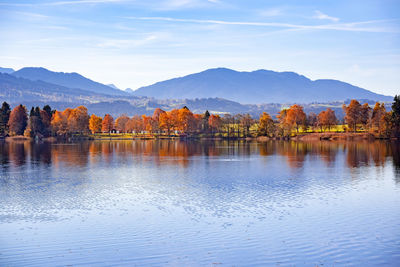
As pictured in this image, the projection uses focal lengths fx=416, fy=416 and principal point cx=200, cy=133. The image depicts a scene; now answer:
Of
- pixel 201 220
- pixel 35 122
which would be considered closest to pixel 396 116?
pixel 201 220

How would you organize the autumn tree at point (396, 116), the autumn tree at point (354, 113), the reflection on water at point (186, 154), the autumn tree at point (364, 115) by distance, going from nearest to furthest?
the reflection on water at point (186, 154)
the autumn tree at point (396, 116)
the autumn tree at point (354, 113)
the autumn tree at point (364, 115)

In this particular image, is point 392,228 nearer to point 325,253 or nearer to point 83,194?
point 325,253

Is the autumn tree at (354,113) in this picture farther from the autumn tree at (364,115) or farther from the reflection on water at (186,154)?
the reflection on water at (186,154)

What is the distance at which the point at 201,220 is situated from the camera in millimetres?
32906

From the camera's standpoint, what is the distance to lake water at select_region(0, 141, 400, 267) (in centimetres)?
2481

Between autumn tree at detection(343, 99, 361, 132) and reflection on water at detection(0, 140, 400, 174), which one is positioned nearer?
reflection on water at detection(0, 140, 400, 174)

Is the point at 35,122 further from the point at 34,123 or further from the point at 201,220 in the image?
the point at 201,220

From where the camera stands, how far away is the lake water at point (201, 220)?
81.4ft

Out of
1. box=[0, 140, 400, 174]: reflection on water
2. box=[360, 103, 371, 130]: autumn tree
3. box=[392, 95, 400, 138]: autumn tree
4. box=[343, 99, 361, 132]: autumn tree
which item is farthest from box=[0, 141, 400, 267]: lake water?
box=[360, 103, 371, 130]: autumn tree

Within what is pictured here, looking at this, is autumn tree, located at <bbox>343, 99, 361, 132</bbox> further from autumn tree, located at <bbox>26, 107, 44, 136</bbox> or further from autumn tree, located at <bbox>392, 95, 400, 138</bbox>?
autumn tree, located at <bbox>26, 107, 44, 136</bbox>

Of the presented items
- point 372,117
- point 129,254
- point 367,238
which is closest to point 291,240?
point 367,238

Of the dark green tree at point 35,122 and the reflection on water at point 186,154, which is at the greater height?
the dark green tree at point 35,122

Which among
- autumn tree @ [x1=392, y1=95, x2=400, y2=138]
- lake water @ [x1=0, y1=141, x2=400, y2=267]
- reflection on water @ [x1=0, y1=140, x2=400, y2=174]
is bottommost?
lake water @ [x1=0, y1=141, x2=400, y2=267]

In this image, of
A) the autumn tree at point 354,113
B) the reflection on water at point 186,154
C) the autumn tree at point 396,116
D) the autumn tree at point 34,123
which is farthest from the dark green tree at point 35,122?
the autumn tree at point 396,116
